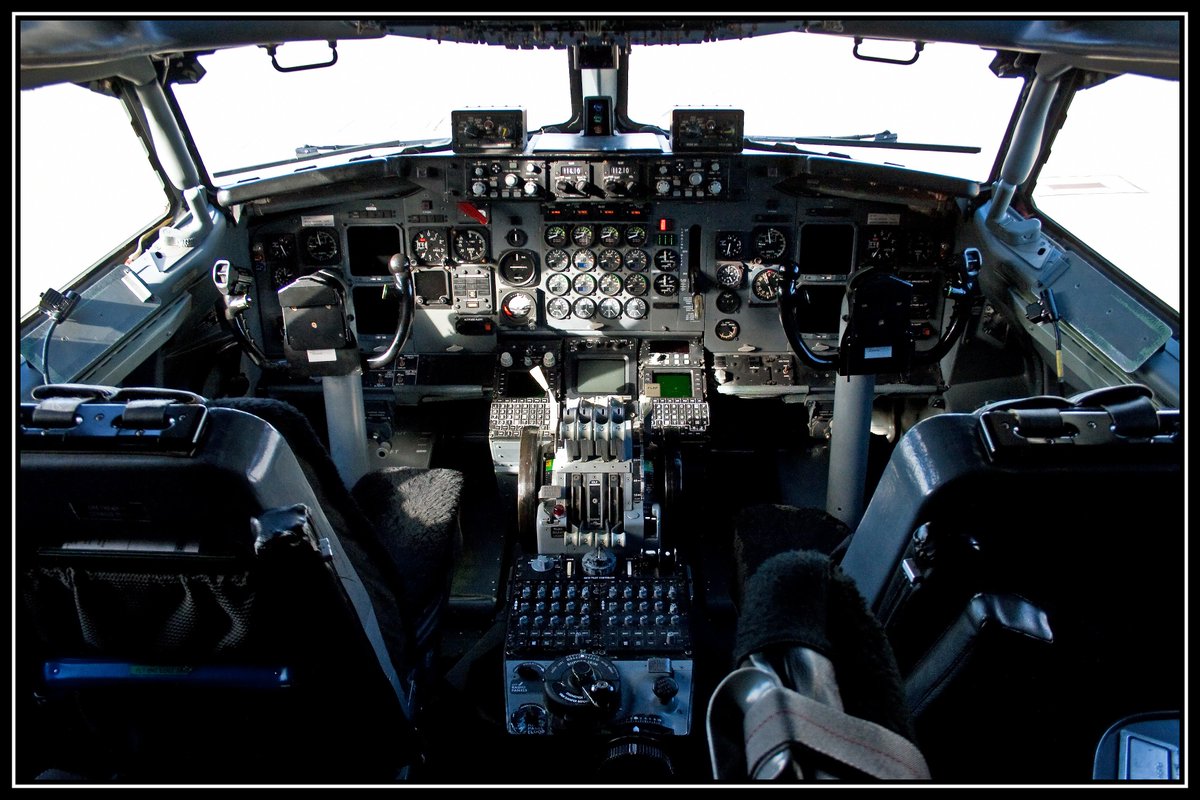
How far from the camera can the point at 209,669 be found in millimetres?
1359

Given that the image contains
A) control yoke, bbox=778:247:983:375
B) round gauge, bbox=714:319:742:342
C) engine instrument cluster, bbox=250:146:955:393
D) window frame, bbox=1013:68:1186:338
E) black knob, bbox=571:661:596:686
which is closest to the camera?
black knob, bbox=571:661:596:686

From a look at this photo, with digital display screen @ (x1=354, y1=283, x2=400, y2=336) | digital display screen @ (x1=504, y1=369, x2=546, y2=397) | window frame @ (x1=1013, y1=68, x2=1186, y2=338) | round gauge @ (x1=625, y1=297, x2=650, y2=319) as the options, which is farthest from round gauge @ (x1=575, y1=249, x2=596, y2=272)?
window frame @ (x1=1013, y1=68, x2=1186, y2=338)

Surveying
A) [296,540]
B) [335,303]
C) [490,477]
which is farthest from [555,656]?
[490,477]

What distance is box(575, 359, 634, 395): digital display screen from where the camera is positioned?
13.6 ft

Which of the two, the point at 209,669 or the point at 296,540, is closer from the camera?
the point at 296,540

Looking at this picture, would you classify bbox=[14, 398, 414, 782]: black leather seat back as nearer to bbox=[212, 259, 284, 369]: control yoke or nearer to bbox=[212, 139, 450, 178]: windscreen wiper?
bbox=[212, 259, 284, 369]: control yoke

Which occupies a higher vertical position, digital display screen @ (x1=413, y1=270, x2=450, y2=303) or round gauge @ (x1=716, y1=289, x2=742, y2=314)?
digital display screen @ (x1=413, y1=270, x2=450, y2=303)

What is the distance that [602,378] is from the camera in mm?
4180

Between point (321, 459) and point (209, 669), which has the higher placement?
point (321, 459)

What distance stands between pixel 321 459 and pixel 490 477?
2403 mm

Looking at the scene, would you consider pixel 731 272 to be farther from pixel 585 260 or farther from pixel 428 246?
pixel 428 246

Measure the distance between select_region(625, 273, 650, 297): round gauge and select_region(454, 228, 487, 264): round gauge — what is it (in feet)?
2.56

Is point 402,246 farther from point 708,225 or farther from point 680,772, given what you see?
point 680,772

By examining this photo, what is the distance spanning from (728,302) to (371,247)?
193 cm
